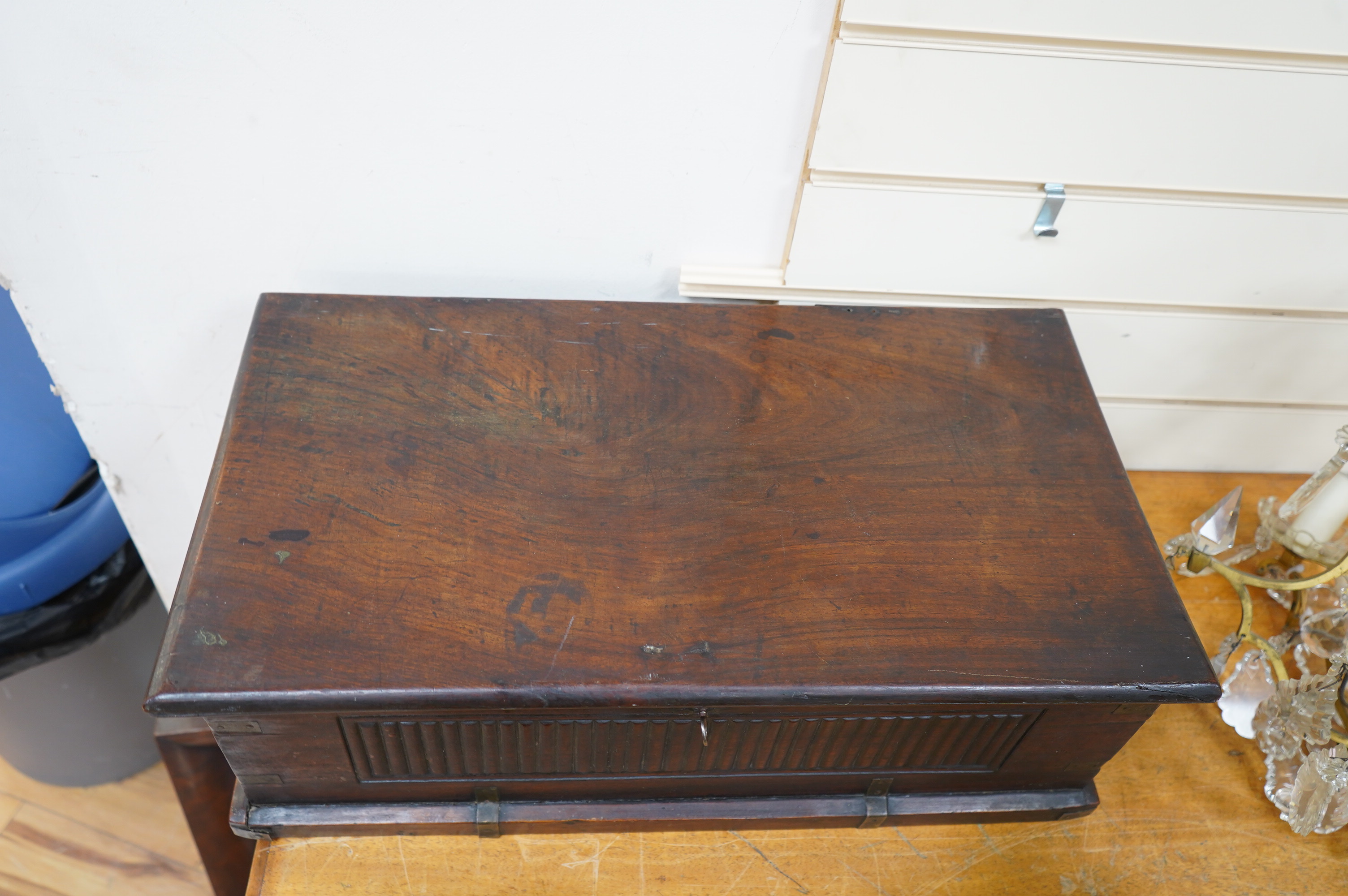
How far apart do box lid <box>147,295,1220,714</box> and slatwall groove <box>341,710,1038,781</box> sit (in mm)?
68

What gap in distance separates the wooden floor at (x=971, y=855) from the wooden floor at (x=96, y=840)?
2.74ft

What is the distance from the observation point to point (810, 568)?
0.72 meters

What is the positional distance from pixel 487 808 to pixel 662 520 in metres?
0.29

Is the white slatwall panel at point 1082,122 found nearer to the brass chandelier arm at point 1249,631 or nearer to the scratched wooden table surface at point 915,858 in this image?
the brass chandelier arm at point 1249,631

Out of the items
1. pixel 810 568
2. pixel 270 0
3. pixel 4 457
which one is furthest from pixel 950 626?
pixel 4 457

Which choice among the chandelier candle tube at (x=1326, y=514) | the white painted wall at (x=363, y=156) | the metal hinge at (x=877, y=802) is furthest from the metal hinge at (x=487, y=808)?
the chandelier candle tube at (x=1326, y=514)

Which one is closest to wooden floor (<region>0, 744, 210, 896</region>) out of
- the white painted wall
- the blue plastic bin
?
the blue plastic bin

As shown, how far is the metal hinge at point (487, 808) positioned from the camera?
776 mm

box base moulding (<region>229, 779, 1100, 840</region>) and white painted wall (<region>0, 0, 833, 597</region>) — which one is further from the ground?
white painted wall (<region>0, 0, 833, 597</region>)

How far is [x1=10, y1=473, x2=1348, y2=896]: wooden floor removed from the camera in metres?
0.78

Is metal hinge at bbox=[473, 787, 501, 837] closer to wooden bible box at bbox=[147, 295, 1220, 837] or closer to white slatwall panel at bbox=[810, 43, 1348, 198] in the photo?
wooden bible box at bbox=[147, 295, 1220, 837]

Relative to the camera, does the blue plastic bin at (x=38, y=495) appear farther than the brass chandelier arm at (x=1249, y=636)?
Yes

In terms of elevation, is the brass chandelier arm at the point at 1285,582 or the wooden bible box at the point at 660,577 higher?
the wooden bible box at the point at 660,577

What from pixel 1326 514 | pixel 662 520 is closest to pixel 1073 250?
pixel 1326 514
